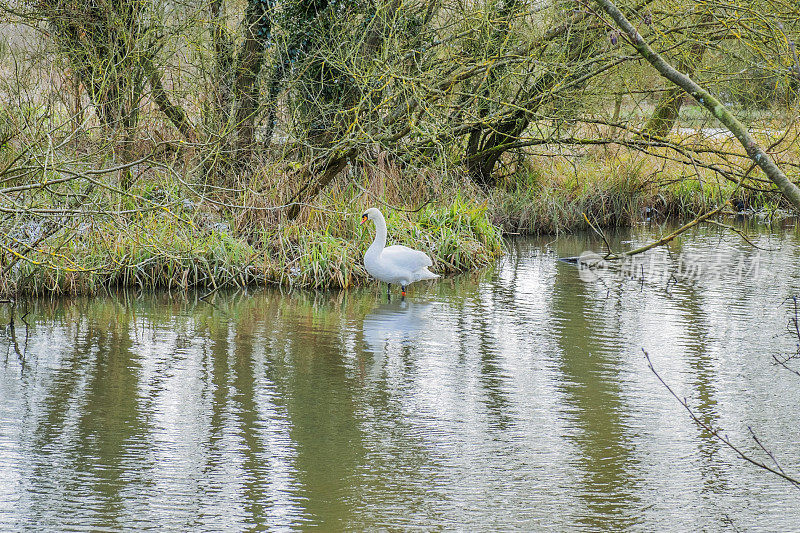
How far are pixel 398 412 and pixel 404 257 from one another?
4.28m

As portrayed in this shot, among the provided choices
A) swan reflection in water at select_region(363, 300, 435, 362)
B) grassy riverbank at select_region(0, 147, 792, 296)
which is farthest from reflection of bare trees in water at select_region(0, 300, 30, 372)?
swan reflection in water at select_region(363, 300, 435, 362)

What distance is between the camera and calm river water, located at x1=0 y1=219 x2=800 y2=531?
489 cm

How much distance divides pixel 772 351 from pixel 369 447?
4.01m

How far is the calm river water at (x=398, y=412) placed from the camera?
4887 millimetres

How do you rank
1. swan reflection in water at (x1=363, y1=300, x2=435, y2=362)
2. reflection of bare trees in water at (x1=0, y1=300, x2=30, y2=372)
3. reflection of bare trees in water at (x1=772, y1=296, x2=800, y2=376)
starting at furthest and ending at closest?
swan reflection in water at (x1=363, y1=300, x2=435, y2=362), reflection of bare trees in water at (x1=0, y1=300, x2=30, y2=372), reflection of bare trees in water at (x1=772, y1=296, x2=800, y2=376)

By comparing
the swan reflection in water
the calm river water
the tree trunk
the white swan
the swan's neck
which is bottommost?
the calm river water

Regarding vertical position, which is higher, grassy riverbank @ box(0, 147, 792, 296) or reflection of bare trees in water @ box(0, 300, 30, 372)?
grassy riverbank @ box(0, 147, 792, 296)

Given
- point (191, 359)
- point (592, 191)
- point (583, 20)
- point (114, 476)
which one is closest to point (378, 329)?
point (191, 359)

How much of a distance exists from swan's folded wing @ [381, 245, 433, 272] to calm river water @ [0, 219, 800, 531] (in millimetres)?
448

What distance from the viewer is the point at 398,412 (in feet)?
21.5

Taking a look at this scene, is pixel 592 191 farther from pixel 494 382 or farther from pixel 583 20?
pixel 494 382

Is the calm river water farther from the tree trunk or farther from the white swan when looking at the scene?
the tree trunk

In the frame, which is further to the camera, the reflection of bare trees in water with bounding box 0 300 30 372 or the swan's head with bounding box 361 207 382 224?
the swan's head with bounding box 361 207 382 224

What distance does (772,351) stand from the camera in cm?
805
